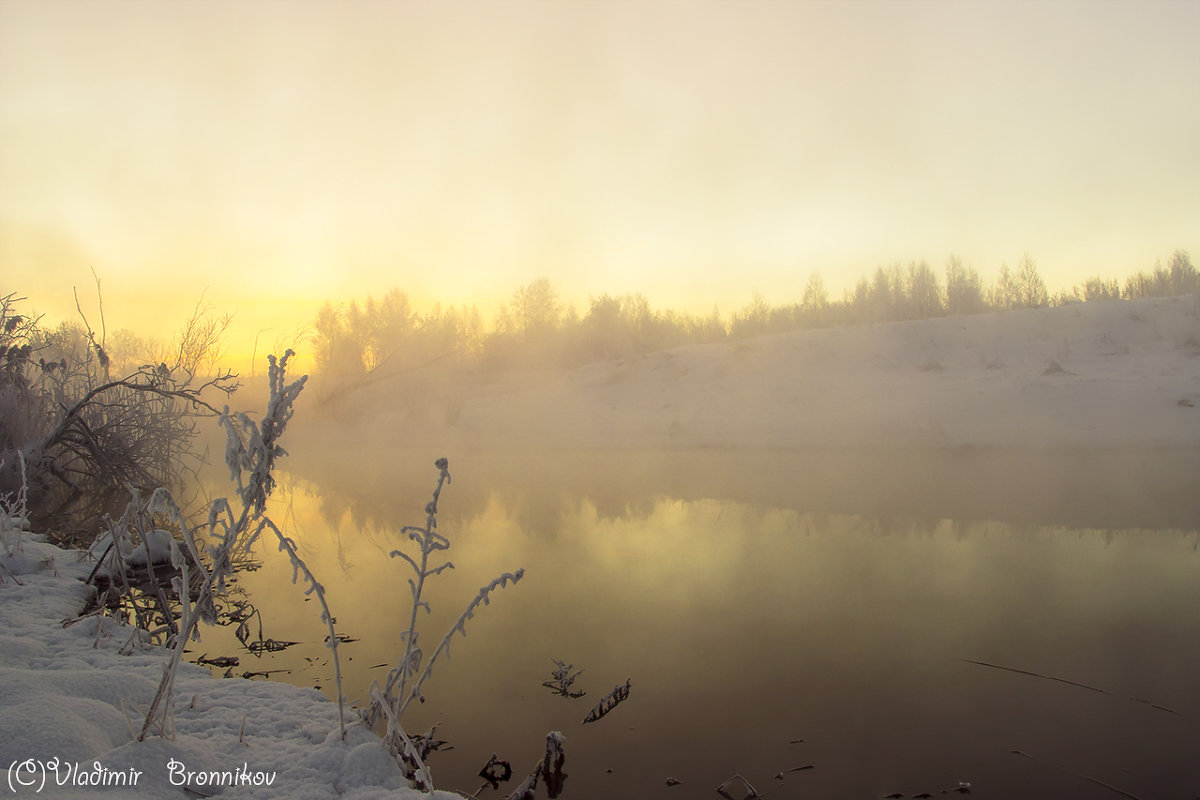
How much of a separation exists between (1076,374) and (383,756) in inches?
846

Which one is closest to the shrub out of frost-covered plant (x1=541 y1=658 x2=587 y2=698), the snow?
the snow

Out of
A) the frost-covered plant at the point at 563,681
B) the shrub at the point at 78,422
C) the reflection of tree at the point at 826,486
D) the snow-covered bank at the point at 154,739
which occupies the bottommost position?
the reflection of tree at the point at 826,486

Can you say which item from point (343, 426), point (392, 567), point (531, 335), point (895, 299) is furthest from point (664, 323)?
point (392, 567)

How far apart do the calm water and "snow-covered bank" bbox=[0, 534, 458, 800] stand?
1.95 ft

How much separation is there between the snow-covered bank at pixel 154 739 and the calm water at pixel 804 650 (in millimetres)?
594

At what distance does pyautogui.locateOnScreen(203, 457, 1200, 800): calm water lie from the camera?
3.15 m

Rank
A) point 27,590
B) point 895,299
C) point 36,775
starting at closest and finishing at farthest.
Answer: point 36,775
point 27,590
point 895,299

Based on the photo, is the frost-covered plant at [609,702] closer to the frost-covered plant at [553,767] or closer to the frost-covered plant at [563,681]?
the frost-covered plant at [563,681]

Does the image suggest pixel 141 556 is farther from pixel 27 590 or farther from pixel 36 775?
pixel 36 775

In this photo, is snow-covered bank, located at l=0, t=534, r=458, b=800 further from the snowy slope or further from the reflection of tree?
the snowy slope

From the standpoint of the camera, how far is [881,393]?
66.7 feet

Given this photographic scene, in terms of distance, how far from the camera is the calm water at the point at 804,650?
10.3ft

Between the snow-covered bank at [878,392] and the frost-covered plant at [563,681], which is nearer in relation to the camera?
the frost-covered plant at [563,681]

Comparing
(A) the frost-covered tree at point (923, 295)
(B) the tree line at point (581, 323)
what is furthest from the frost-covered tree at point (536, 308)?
(A) the frost-covered tree at point (923, 295)
